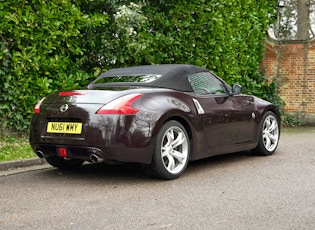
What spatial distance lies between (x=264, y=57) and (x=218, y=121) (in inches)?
377

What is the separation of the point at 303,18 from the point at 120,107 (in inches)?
531

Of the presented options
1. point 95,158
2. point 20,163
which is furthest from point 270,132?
point 20,163

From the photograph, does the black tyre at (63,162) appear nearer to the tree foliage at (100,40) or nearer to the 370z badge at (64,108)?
the 370z badge at (64,108)

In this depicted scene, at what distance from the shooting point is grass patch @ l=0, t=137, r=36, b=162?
710 cm

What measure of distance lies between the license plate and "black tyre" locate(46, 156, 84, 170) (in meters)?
0.75

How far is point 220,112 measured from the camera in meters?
6.57

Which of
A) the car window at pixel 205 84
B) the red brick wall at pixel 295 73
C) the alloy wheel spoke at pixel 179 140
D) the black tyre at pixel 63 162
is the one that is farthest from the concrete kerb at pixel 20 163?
the red brick wall at pixel 295 73

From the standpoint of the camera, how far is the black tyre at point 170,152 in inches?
220

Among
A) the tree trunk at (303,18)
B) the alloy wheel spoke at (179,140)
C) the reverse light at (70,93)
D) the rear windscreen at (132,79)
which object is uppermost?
the tree trunk at (303,18)

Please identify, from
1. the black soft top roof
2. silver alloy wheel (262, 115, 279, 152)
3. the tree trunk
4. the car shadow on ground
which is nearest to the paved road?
the car shadow on ground

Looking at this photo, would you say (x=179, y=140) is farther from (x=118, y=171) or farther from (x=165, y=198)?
(x=165, y=198)

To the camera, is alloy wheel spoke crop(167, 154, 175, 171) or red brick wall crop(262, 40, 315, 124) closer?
alloy wheel spoke crop(167, 154, 175, 171)

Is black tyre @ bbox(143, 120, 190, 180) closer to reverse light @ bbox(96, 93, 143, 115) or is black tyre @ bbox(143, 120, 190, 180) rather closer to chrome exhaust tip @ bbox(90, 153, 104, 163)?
reverse light @ bbox(96, 93, 143, 115)

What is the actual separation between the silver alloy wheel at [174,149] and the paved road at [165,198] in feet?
0.61
